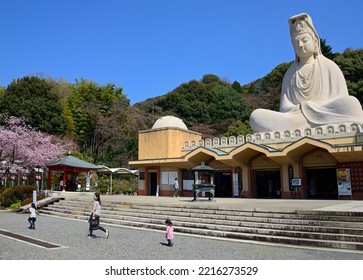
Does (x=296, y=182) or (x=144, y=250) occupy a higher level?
(x=296, y=182)

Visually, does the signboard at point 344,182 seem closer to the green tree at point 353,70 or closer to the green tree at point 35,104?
the green tree at point 353,70

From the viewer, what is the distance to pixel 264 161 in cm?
2225

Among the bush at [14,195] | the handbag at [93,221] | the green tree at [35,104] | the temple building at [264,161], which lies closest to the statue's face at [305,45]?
the temple building at [264,161]

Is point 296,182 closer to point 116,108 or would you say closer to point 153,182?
point 153,182

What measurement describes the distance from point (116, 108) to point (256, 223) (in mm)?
34664

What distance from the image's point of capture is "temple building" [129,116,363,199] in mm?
19000

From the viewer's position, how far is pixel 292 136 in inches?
843

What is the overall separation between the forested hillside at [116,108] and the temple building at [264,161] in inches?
534

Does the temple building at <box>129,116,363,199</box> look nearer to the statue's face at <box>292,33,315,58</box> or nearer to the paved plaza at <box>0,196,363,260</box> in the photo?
the statue's face at <box>292,33,315,58</box>

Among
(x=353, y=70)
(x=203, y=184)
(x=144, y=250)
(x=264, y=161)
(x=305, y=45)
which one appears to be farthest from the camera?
(x=353, y=70)


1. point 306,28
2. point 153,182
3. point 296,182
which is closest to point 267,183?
point 296,182

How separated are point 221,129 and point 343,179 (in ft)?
100

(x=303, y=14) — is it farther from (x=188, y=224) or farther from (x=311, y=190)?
(x=188, y=224)
